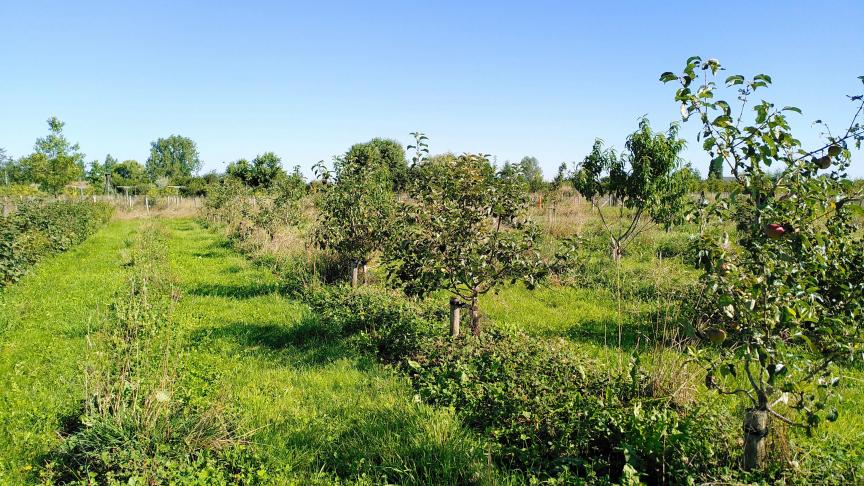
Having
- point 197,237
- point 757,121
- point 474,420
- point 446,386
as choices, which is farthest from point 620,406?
point 197,237

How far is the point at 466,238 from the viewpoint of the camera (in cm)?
568

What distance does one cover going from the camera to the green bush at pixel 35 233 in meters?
10.1

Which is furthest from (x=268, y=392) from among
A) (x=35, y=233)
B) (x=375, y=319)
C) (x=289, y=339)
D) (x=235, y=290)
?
(x=35, y=233)

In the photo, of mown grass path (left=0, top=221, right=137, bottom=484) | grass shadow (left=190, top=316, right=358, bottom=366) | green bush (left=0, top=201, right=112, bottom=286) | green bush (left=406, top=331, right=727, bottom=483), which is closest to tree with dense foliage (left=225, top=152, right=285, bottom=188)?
green bush (left=0, top=201, right=112, bottom=286)

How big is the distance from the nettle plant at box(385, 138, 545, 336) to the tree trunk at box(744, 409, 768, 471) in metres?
2.66

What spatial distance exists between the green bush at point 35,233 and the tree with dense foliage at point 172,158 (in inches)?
2918

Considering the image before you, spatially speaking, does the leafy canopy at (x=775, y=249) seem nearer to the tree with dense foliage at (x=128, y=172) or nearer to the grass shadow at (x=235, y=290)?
the grass shadow at (x=235, y=290)

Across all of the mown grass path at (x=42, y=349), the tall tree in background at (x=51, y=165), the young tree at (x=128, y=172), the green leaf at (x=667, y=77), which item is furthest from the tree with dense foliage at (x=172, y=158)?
the green leaf at (x=667, y=77)

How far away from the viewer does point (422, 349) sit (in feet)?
18.5

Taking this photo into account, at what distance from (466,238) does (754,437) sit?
10.7 ft

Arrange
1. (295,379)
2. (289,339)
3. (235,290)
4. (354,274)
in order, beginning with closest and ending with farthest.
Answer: (295,379)
(289,339)
(354,274)
(235,290)

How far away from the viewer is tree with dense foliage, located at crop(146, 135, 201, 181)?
88750mm

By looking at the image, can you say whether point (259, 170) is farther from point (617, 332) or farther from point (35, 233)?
point (617, 332)

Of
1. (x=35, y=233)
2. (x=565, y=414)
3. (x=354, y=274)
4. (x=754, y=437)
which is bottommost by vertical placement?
(x=565, y=414)
